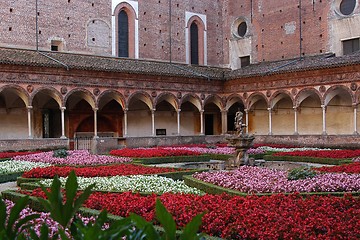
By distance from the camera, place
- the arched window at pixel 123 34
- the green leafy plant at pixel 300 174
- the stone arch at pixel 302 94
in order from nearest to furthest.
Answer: the green leafy plant at pixel 300 174
the stone arch at pixel 302 94
the arched window at pixel 123 34

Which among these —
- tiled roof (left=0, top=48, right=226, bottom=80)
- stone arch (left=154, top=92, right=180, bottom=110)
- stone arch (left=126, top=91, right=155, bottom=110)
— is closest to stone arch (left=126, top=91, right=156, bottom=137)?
stone arch (left=154, top=92, right=180, bottom=110)

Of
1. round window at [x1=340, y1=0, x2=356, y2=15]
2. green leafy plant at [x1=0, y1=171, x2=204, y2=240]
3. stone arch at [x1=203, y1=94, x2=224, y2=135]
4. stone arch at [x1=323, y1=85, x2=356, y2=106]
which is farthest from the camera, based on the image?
stone arch at [x1=203, y1=94, x2=224, y2=135]

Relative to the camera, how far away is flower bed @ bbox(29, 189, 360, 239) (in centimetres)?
619

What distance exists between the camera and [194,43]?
3962 cm

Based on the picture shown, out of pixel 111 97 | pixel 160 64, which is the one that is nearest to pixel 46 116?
pixel 111 97

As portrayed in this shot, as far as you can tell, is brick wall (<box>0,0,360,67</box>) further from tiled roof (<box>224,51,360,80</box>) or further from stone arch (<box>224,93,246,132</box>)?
stone arch (<box>224,93,246,132</box>)

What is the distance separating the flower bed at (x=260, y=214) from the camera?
20.3ft

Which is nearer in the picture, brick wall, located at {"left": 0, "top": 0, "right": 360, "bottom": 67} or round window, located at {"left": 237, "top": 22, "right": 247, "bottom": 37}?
brick wall, located at {"left": 0, "top": 0, "right": 360, "bottom": 67}

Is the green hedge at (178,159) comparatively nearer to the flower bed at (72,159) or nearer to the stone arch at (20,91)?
the flower bed at (72,159)

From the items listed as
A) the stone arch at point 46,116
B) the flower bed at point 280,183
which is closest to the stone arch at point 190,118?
the stone arch at point 46,116

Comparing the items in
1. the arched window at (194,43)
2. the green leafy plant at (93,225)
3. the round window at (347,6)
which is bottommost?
the green leafy plant at (93,225)

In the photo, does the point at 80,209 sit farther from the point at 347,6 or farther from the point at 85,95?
the point at 347,6

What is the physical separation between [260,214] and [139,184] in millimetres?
5263

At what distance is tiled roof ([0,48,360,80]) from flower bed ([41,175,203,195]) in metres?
15.8
